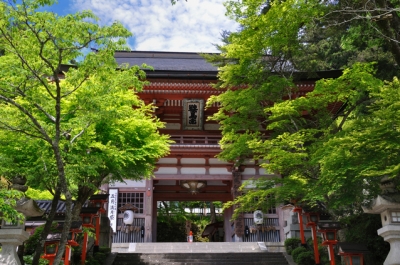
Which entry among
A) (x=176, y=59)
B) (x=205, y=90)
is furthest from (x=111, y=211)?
(x=176, y=59)

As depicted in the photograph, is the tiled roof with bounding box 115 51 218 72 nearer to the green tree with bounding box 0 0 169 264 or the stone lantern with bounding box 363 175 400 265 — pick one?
the green tree with bounding box 0 0 169 264

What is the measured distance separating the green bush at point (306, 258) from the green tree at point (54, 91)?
6.27m

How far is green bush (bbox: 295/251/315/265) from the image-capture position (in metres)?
11.7

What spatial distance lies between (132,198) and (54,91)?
1051 cm

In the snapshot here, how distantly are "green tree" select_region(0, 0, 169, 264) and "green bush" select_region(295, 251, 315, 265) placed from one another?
6.27 metres

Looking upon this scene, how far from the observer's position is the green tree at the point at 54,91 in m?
6.48

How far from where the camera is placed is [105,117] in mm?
7504

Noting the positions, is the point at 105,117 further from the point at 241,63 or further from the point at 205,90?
the point at 205,90

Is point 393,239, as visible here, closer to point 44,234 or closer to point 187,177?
point 44,234

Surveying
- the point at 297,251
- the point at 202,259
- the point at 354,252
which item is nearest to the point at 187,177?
the point at 202,259

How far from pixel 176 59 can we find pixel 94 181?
1839 centimetres

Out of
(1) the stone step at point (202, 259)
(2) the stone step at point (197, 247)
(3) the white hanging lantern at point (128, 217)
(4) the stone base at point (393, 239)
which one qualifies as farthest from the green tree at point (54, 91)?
(3) the white hanging lantern at point (128, 217)

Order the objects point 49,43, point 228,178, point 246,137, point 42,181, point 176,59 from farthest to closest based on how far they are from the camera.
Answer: point 176,59
point 228,178
point 246,137
point 42,181
point 49,43

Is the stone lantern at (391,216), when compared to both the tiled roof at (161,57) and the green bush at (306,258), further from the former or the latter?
the tiled roof at (161,57)
